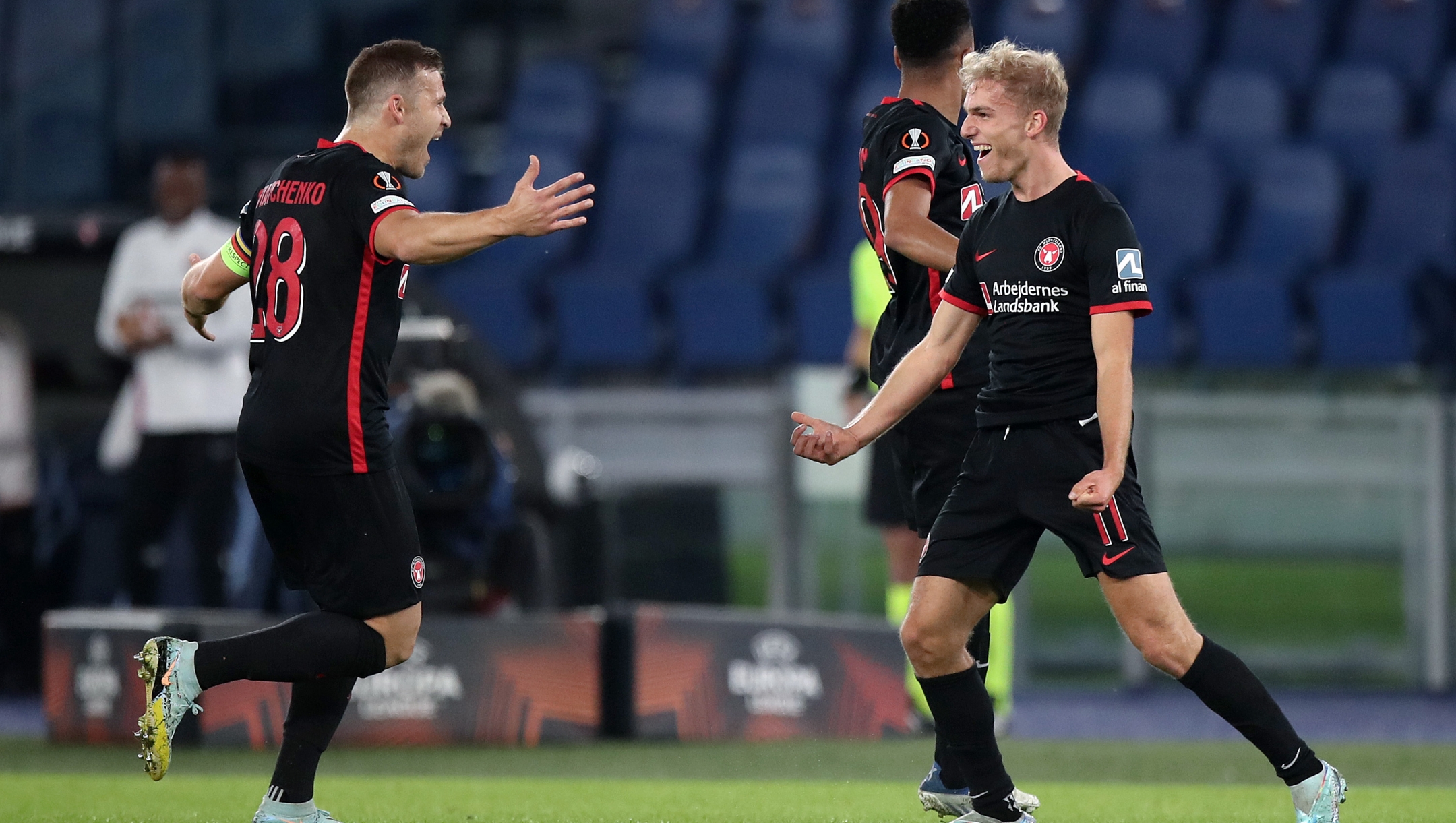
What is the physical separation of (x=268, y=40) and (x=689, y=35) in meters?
2.81

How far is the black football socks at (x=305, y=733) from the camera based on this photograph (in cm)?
432

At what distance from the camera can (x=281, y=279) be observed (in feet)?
14.1

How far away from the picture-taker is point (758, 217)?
11641 millimetres

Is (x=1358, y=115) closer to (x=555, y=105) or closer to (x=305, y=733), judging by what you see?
(x=555, y=105)

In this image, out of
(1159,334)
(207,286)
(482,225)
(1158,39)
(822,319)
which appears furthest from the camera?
(1158,39)

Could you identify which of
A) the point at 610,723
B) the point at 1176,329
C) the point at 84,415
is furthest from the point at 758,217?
the point at 610,723

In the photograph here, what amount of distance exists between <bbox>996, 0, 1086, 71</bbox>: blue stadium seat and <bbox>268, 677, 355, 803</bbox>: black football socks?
336 inches

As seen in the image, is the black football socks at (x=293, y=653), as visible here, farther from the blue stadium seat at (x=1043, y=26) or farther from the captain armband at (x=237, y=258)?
the blue stadium seat at (x=1043, y=26)

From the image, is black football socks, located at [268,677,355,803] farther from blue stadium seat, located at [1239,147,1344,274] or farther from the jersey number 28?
blue stadium seat, located at [1239,147,1344,274]

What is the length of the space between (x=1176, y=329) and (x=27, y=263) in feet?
19.3

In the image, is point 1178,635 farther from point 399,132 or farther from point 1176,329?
point 1176,329

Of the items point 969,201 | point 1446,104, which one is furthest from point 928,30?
point 1446,104

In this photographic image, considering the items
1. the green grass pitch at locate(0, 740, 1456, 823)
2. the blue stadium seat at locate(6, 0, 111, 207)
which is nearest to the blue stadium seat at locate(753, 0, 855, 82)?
the blue stadium seat at locate(6, 0, 111, 207)

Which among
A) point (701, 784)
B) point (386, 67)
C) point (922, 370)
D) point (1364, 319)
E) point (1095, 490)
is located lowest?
point (701, 784)
